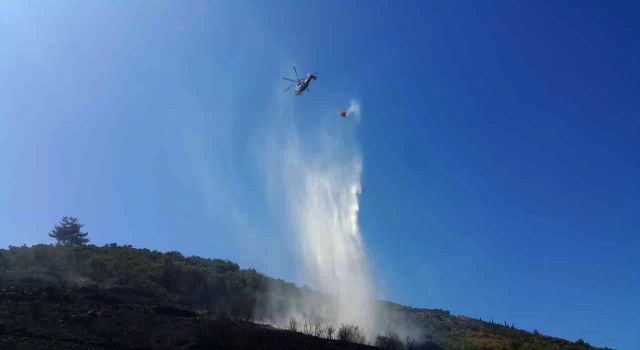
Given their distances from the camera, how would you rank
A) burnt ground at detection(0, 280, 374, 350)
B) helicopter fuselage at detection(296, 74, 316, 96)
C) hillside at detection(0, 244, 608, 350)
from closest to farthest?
burnt ground at detection(0, 280, 374, 350) < hillside at detection(0, 244, 608, 350) < helicopter fuselage at detection(296, 74, 316, 96)

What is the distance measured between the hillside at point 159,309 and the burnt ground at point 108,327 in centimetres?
5

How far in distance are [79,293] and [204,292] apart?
1581 cm

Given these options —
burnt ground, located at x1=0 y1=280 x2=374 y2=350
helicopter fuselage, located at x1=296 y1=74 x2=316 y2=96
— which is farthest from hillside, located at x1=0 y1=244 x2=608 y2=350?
helicopter fuselage, located at x1=296 y1=74 x2=316 y2=96

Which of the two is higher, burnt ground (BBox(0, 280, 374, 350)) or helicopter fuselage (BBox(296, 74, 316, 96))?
helicopter fuselage (BBox(296, 74, 316, 96))

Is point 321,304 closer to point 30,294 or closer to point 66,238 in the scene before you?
point 30,294

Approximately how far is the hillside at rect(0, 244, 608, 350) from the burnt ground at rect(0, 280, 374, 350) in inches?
2.0

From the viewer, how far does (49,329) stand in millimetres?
27891

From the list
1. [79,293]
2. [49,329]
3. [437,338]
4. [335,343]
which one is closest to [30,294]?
[79,293]

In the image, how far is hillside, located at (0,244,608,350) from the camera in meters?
28.7

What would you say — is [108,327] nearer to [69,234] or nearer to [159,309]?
[159,309]

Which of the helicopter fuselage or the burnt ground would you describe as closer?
the burnt ground

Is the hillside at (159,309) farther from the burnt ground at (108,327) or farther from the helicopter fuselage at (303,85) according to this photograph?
the helicopter fuselage at (303,85)

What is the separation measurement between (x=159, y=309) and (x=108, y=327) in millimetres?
6444

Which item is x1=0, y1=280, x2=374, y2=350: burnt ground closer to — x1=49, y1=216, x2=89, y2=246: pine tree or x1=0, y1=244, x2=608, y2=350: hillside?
x1=0, y1=244, x2=608, y2=350: hillside
